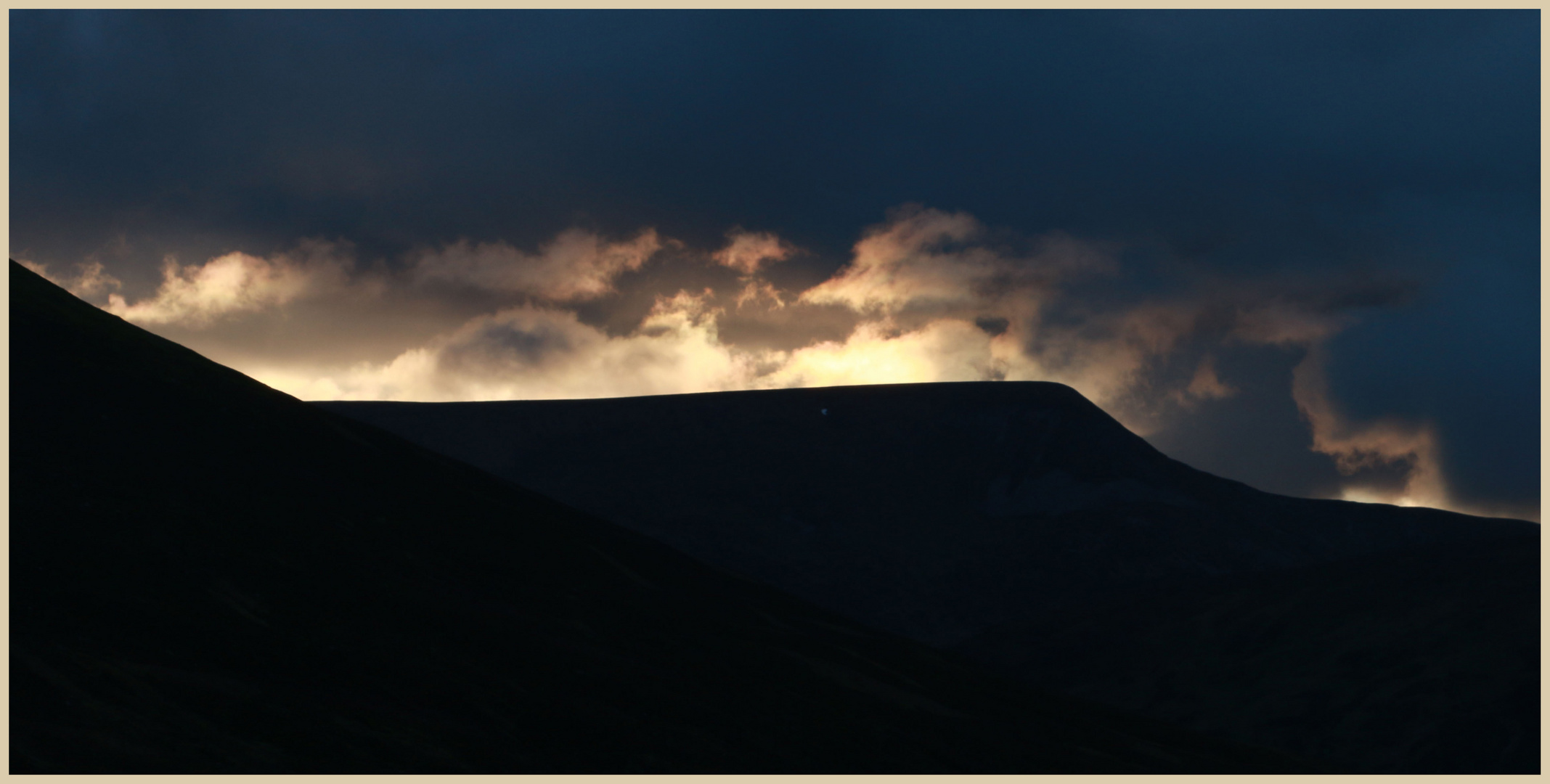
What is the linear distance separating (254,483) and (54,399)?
24.4 feet

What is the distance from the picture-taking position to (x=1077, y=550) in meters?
117

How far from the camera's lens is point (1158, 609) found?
87438mm

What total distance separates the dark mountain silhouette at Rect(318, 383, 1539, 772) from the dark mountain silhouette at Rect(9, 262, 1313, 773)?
17525 mm

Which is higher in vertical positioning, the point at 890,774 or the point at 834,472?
the point at 834,472

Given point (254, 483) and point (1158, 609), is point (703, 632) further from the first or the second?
point (1158, 609)

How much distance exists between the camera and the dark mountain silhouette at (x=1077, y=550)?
65.9 metres

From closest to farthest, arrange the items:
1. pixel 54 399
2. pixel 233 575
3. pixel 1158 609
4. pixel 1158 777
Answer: pixel 233 575 → pixel 1158 777 → pixel 54 399 → pixel 1158 609

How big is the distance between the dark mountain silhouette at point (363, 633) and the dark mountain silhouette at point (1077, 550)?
17.5 m

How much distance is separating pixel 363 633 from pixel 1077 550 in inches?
3778

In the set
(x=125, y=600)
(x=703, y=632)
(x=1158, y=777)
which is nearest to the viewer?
(x=125, y=600)

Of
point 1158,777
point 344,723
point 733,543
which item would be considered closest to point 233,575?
point 344,723

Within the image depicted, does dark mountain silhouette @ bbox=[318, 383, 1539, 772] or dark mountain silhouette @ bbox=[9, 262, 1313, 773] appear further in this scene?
dark mountain silhouette @ bbox=[318, 383, 1539, 772]

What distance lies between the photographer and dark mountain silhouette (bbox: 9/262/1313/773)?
23.8m

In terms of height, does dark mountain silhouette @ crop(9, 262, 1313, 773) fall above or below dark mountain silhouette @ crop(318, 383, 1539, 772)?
below
